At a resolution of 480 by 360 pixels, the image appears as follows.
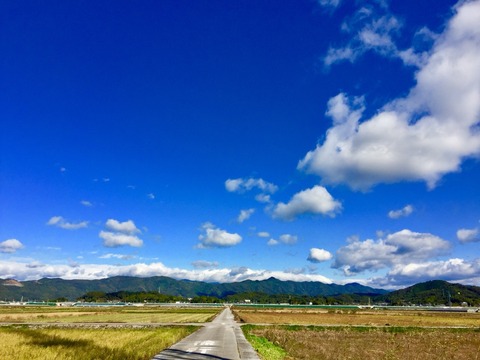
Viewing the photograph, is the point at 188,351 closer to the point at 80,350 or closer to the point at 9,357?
the point at 80,350

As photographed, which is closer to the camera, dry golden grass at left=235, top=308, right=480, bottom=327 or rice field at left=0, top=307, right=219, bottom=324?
rice field at left=0, top=307, right=219, bottom=324

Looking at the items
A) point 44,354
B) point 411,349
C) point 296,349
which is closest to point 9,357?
point 44,354

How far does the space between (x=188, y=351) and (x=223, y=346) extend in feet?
13.8

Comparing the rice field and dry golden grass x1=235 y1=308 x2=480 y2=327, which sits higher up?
dry golden grass x1=235 y1=308 x2=480 y2=327

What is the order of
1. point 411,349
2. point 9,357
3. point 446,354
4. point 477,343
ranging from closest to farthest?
point 9,357
point 446,354
point 411,349
point 477,343

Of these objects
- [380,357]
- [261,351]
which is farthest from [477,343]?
[261,351]

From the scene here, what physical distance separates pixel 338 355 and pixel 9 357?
1978cm

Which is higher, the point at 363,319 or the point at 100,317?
the point at 363,319

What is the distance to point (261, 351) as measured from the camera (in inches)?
1037

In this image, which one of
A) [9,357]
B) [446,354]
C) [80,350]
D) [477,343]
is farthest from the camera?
[477,343]

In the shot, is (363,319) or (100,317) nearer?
(100,317)

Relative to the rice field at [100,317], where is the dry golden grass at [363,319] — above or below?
above

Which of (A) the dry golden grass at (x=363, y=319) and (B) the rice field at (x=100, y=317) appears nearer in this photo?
(B) the rice field at (x=100, y=317)

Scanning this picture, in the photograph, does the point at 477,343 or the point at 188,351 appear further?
the point at 477,343
